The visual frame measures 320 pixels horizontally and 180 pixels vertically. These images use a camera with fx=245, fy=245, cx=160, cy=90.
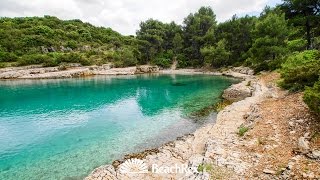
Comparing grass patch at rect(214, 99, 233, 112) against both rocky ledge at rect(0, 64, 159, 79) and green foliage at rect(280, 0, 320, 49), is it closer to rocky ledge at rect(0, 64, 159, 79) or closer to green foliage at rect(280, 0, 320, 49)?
green foliage at rect(280, 0, 320, 49)

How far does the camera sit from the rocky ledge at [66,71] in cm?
7819

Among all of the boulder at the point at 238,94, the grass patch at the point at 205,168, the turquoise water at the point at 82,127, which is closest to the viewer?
the grass patch at the point at 205,168

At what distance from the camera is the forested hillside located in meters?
50.1

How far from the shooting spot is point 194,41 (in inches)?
3418

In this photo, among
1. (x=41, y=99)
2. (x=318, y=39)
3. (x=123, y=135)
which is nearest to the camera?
(x=123, y=135)

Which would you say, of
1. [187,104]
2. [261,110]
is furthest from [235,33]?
[261,110]

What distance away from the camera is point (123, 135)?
24.4m

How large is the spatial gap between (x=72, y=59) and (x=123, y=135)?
73479 millimetres

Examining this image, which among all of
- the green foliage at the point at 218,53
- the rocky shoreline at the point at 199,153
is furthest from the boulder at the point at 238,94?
the green foliage at the point at 218,53

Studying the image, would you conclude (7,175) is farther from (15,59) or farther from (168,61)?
(15,59)

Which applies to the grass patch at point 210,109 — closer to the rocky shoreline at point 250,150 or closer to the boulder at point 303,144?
the rocky shoreline at point 250,150

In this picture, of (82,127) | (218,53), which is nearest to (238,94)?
(82,127)

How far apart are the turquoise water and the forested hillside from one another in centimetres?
1909

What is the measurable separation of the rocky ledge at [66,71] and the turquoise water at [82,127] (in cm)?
3232
